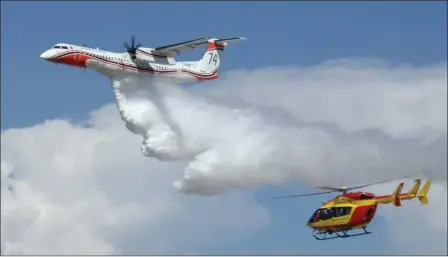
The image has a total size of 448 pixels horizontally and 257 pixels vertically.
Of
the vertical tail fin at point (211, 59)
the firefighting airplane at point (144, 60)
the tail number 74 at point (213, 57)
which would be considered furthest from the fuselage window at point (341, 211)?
the tail number 74 at point (213, 57)

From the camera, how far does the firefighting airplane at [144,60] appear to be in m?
57.1

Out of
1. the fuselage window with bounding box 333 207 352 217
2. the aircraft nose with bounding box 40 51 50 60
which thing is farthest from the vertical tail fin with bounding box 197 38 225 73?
the fuselage window with bounding box 333 207 352 217

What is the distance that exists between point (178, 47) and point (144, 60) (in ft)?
7.50

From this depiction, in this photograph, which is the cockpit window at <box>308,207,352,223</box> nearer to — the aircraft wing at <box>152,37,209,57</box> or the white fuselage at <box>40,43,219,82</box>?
the white fuselage at <box>40,43,219,82</box>

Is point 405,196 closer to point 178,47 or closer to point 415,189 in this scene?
point 415,189

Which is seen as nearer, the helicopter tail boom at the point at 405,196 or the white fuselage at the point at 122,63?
the helicopter tail boom at the point at 405,196

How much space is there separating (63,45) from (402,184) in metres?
19.6

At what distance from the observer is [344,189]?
5309 cm

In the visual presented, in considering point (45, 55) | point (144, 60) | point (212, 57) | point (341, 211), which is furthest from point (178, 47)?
point (341, 211)

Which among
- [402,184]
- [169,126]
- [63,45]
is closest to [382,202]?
[402,184]

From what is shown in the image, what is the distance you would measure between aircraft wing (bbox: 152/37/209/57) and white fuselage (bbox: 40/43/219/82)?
1.02 feet

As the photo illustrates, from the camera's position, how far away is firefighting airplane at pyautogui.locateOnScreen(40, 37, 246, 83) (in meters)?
57.1

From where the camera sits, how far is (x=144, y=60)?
196 feet

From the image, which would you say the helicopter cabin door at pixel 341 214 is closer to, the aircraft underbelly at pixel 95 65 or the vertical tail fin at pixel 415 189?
the vertical tail fin at pixel 415 189
